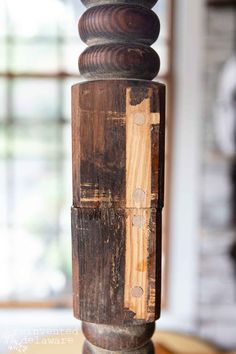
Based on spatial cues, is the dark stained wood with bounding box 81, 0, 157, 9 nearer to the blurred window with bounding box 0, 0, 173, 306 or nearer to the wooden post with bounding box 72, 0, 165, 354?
the wooden post with bounding box 72, 0, 165, 354

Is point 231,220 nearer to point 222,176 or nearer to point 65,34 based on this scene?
point 222,176

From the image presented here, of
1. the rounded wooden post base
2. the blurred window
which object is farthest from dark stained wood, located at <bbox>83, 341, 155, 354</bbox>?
the blurred window

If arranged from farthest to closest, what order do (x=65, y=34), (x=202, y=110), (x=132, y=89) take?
(x=65, y=34)
(x=202, y=110)
(x=132, y=89)

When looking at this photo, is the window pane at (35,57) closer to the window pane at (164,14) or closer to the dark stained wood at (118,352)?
the window pane at (164,14)

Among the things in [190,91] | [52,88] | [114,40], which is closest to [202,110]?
[190,91]

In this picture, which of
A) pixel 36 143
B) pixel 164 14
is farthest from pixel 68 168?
pixel 164 14

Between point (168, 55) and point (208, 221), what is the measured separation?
2.57 feet

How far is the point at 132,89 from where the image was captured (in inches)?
12.5

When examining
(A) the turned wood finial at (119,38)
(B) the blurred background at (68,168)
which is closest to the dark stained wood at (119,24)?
(A) the turned wood finial at (119,38)

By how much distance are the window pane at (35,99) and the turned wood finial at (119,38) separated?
60.7 inches

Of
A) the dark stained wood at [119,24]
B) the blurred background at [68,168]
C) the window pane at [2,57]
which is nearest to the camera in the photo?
the dark stained wood at [119,24]

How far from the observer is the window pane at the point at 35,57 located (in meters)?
1.80

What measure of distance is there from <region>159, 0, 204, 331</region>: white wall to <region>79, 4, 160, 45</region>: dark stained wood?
→ 1428mm

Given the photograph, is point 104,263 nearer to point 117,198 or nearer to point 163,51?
point 117,198
